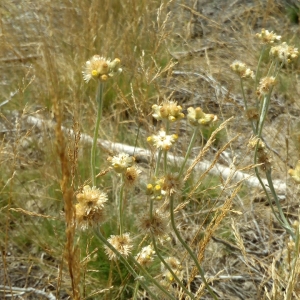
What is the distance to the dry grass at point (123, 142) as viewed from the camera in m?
1.11

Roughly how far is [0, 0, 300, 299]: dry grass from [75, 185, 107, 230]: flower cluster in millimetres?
58

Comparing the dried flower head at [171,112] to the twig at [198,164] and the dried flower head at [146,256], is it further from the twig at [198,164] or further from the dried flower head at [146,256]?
the twig at [198,164]

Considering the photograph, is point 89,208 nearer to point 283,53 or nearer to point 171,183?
point 171,183

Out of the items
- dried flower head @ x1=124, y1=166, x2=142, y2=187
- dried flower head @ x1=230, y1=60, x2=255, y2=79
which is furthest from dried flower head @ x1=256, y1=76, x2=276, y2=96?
dried flower head @ x1=124, y1=166, x2=142, y2=187

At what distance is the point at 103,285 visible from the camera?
1241mm

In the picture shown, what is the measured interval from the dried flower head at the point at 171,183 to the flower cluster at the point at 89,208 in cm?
10

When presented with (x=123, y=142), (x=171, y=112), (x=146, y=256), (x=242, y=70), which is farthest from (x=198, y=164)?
(x=171, y=112)

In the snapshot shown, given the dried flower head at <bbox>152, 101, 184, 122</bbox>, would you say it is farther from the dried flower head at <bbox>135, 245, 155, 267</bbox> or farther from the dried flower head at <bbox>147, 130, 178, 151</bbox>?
the dried flower head at <bbox>135, 245, 155, 267</bbox>

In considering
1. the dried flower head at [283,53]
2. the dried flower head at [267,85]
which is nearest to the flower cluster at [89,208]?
the dried flower head at [267,85]

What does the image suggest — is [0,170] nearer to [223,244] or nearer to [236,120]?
[223,244]

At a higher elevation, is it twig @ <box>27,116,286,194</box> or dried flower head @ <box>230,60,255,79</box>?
dried flower head @ <box>230,60,255,79</box>

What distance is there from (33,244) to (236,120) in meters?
1.13

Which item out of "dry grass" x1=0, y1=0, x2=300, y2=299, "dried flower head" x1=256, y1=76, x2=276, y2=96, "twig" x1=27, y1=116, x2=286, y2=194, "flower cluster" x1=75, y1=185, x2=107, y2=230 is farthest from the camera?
"twig" x1=27, y1=116, x2=286, y2=194

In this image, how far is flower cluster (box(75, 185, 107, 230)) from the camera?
629 millimetres
